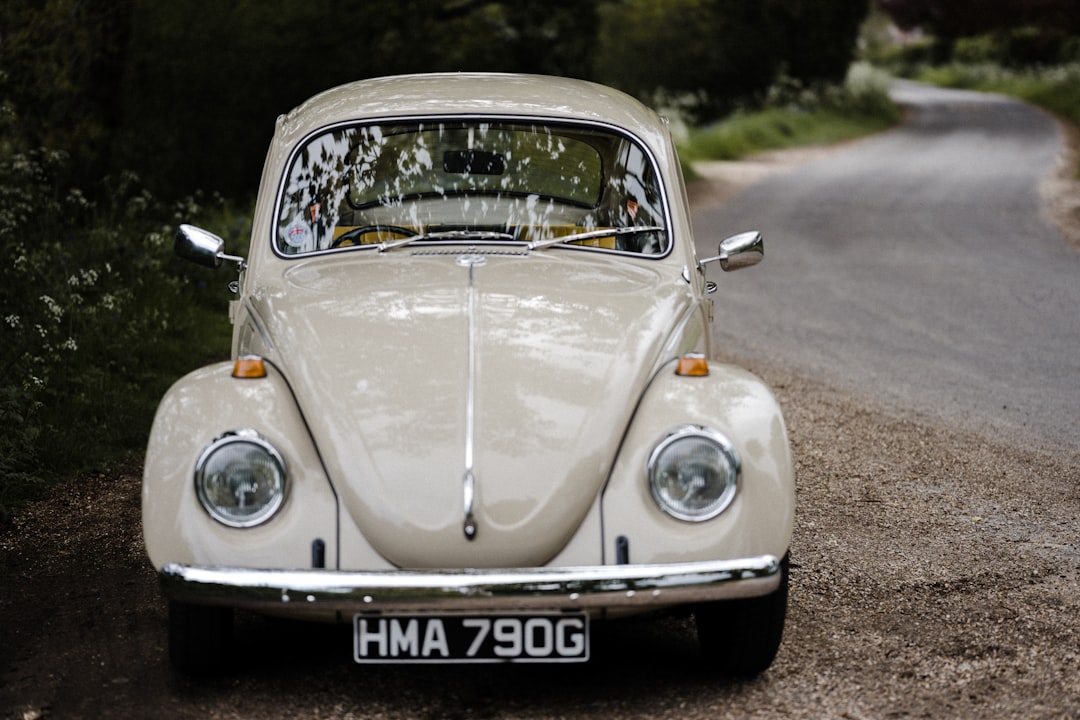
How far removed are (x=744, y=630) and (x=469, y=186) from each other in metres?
2.01

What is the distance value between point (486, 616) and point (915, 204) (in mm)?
15445

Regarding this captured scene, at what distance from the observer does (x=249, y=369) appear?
356cm

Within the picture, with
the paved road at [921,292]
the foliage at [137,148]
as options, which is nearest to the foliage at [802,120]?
the paved road at [921,292]

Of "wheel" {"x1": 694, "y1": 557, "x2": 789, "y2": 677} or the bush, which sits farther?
the bush

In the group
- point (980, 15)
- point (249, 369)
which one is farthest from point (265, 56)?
point (980, 15)

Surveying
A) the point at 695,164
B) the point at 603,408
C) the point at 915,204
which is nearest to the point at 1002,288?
the point at 915,204

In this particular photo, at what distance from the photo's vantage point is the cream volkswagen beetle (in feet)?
10.3

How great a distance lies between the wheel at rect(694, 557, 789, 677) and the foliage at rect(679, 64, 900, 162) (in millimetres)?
20623

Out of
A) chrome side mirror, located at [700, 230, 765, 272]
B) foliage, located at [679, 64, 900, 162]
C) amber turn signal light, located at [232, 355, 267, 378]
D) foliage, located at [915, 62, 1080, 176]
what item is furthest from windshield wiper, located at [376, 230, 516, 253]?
foliage, located at [915, 62, 1080, 176]

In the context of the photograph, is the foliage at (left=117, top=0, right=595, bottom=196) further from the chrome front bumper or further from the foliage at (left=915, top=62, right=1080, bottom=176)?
the foliage at (left=915, top=62, right=1080, bottom=176)

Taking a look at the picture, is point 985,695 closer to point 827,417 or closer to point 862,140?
point 827,417

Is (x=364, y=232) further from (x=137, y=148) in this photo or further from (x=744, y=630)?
(x=137, y=148)

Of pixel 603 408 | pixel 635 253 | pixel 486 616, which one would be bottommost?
pixel 486 616

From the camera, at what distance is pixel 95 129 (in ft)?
35.0
